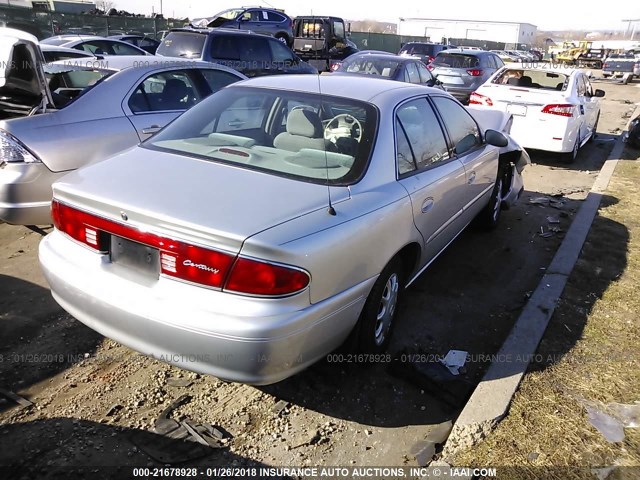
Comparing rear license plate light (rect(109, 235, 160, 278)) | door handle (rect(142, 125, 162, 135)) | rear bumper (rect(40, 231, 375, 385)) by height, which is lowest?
rear bumper (rect(40, 231, 375, 385))

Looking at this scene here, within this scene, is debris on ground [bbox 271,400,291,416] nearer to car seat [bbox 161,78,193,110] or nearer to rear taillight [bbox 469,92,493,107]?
car seat [bbox 161,78,193,110]

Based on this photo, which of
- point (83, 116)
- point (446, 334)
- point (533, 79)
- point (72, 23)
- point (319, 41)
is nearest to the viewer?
point (446, 334)

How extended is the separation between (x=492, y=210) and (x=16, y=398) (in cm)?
462

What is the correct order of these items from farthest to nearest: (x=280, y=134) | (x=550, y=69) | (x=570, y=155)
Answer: (x=550, y=69) < (x=570, y=155) < (x=280, y=134)

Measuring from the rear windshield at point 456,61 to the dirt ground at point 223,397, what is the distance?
482 inches

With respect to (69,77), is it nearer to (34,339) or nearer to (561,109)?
(34,339)

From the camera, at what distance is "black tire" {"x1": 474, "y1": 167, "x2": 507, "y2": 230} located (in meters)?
5.52

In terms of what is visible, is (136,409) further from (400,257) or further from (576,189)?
(576,189)

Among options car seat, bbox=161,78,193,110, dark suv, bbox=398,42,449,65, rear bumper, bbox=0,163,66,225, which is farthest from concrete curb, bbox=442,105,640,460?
dark suv, bbox=398,42,449,65

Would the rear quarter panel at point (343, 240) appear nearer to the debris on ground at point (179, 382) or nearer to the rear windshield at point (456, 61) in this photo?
the debris on ground at point (179, 382)

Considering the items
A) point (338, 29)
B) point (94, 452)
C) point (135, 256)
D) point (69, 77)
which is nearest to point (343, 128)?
point (135, 256)

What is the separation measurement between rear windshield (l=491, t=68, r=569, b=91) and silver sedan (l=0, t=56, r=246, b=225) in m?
6.34

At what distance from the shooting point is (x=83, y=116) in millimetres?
4520

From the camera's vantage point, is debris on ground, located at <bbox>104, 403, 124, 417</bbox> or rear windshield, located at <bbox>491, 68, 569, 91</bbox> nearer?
debris on ground, located at <bbox>104, 403, 124, 417</bbox>
